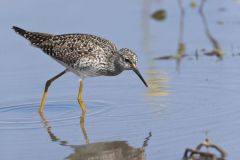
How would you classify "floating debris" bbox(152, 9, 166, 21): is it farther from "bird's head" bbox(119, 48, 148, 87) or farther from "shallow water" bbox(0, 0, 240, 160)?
"bird's head" bbox(119, 48, 148, 87)

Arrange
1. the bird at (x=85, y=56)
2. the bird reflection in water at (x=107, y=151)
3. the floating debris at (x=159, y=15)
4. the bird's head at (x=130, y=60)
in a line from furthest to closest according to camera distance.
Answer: the floating debris at (x=159, y=15), the bird at (x=85, y=56), the bird's head at (x=130, y=60), the bird reflection in water at (x=107, y=151)

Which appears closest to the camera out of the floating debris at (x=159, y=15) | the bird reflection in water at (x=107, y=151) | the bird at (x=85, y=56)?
the bird reflection in water at (x=107, y=151)

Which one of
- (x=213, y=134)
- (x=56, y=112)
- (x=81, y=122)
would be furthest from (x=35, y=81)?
(x=213, y=134)

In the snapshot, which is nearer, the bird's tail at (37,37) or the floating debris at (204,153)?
the floating debris at (204,153)

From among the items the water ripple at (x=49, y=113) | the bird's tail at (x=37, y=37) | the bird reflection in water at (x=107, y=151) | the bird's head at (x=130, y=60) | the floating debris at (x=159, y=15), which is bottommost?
the bird reflection in water at (x=107, y=151)

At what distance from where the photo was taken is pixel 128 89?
11.8 metres

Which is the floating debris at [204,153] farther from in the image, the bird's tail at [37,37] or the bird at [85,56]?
the bird's tail at [37,37]

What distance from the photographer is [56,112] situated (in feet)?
36.1

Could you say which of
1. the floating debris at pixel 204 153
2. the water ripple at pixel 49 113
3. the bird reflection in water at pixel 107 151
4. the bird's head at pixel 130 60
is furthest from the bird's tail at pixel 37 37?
the floating debris at pixel 204 153

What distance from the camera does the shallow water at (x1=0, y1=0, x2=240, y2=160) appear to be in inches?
364

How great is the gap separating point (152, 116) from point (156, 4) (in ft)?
22.0

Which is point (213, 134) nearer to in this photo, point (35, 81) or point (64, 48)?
point (64, 48)

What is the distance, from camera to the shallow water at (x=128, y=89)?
9250 millimetres

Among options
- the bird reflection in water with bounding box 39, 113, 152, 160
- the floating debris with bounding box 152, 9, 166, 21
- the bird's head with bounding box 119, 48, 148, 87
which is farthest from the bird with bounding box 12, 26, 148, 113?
the floating debris with bounding box 152, 9, 166, 21
